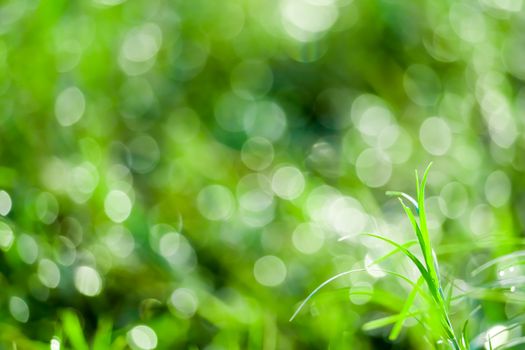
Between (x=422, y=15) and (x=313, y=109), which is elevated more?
(x=422, y=15)

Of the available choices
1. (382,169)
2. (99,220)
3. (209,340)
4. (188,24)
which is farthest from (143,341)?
(188,24)

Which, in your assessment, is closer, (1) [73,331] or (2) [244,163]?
(1) [73,331]

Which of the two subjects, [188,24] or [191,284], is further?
[188,24]

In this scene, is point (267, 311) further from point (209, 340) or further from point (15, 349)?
point (15, 349)

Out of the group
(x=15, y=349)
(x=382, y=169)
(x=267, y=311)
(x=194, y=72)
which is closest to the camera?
(x=15, y=349)

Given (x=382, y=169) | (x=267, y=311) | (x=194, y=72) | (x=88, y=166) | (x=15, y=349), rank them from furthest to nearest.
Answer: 1. (x=194, y=72)
2. (x=382, y=169)
3. (x=88, y=166)
4. (x=267, y=311)
5. (x=15, y=349)

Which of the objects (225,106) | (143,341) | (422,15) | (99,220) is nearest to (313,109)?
(225,106)
